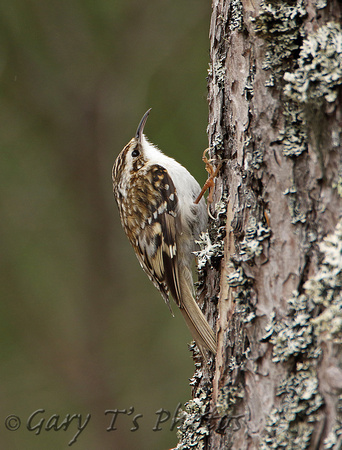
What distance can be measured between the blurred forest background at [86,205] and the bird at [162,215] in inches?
46.2

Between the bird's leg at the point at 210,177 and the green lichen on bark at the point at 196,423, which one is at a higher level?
the bird's leg at the point at 210,177

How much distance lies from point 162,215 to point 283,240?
1.31 meters

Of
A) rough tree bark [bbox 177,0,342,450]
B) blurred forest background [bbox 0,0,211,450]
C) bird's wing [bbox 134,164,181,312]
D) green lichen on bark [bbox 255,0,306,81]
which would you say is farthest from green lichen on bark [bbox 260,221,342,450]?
blurred forest background [bbox 0,0,211,450]

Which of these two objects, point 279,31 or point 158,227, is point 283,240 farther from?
point 158,227

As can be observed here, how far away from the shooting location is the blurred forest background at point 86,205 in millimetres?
4180

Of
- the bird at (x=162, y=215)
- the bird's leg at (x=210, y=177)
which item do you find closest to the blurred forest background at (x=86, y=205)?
the bird at (x=162, y=215)

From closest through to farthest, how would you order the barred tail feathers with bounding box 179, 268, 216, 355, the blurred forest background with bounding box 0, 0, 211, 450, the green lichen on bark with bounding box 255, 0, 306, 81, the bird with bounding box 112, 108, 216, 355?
the green lichen on bark with bounding box 255, 0, 306, 81 → the barred tail feathers with bounding box 179, 268, 216, 355 → the bird with bounding box 112, 108, 216, 355 → the blurred forest background with bounding box 0, 0, 211, 450

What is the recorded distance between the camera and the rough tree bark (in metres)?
1.32

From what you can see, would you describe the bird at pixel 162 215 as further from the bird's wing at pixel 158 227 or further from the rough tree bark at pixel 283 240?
the rough tree bark at pixel 283 240

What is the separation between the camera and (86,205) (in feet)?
15.2

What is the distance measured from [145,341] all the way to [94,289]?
1.91 ft

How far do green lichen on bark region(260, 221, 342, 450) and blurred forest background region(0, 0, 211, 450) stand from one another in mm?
2749

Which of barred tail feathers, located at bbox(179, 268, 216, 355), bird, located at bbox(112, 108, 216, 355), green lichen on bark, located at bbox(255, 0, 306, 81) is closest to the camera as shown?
green lichen on bark, located at bbox(255, 0, 306, 81)

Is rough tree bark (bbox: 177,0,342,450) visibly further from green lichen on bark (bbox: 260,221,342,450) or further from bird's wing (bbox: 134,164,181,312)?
bird's wing (bbox: 134,164,181,312)
